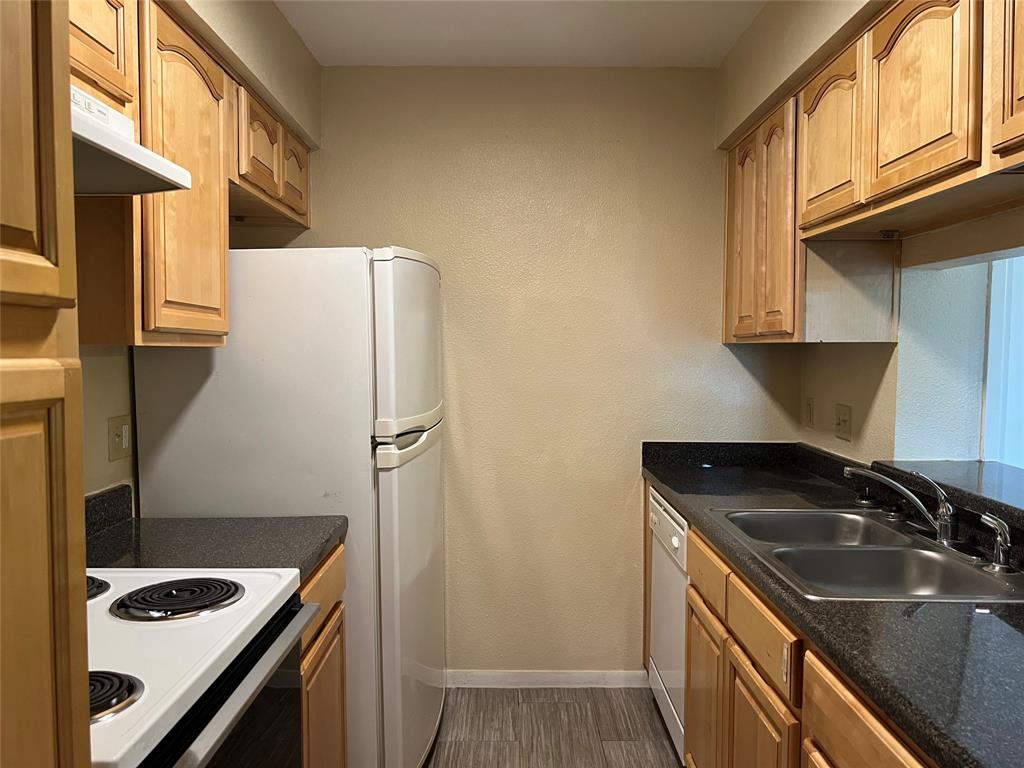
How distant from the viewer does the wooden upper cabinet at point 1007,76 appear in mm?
1259

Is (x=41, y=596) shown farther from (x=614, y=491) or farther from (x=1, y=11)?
(x=614, y=491)

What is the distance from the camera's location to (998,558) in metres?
1.59

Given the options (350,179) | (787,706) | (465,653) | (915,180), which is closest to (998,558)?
(787,706)

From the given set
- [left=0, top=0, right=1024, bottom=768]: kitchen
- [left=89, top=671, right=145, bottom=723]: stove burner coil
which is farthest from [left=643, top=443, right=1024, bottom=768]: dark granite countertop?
[left=89, top=671, right=145, bottom=723]: stove burner coil

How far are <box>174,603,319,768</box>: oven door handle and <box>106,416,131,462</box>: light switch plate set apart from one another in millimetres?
876

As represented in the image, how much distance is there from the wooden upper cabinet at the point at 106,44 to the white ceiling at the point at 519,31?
3.23 ft

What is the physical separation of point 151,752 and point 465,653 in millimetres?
2225

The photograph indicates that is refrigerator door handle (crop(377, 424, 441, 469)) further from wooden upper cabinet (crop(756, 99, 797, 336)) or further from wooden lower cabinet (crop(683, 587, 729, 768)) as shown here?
wooden upper cabinet (crop(756, 99, 797, 336))

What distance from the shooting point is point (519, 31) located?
2.62 meters

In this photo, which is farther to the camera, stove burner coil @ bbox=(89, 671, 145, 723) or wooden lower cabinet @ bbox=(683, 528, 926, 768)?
wooden lower cabinet @ bbox=(683, 528, 926, 768)

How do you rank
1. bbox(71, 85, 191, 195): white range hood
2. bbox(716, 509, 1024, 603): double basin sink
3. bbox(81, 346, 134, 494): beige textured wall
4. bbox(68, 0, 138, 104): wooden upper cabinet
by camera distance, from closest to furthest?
bbox(71, 85, 191, 195): white range hood < bbox(68, 0, 138, 104): wooden upper cabinet < bbox(716, 509, 1024, 603): double basin sink < bbox(81, 346, 134, 494): beige textured wall

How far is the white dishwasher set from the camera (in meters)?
2.35

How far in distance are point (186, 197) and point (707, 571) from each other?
1.68 meters

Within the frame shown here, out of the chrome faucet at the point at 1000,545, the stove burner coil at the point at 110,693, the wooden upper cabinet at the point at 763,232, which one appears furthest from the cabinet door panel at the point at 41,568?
the wooden upper cabinet at the point at 763,232
